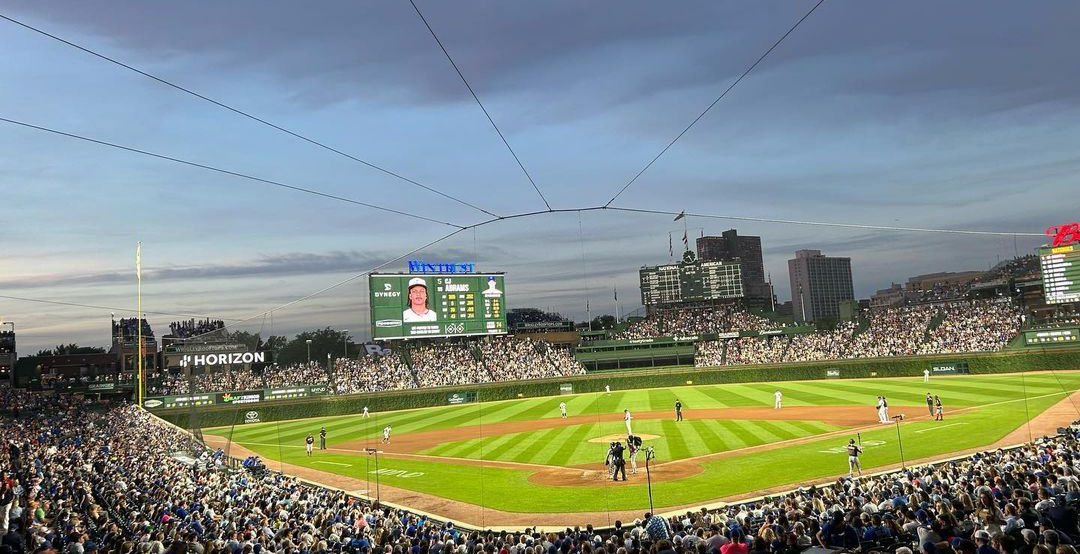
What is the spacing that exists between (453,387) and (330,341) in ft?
44.3

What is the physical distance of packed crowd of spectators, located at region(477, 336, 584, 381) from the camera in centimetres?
6153

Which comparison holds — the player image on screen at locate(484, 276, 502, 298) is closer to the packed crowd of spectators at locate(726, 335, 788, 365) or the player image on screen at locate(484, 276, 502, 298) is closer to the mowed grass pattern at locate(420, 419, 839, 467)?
the mowed grass pattern at locate(420, 419, 839, 467)

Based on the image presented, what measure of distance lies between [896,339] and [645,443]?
129 ft

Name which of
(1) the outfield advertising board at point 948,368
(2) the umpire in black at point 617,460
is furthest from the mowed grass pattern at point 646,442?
→ (1) the outfield advertising board at point 948,368

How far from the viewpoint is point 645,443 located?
3102 centimetres

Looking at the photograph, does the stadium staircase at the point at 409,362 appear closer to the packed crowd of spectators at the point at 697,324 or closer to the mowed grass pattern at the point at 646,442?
the mowed grass pattern at the point at 646,442

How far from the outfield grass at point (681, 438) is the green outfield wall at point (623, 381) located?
1683mm

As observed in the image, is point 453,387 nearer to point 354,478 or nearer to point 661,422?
point 661,422

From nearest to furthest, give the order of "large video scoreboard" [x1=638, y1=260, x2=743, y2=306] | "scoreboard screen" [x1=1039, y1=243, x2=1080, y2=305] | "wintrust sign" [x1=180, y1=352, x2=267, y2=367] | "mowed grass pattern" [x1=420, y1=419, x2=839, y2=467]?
"mowed grass pattern" [x1=420, y1=419, x2=839, y2=467] < "scoreboard screen" [x1=1039, y1=243, x2=1080, y2=305] < "wintrust sign" [x1=180, y1=352, x2=267, y2=367] < "large video scoreboard" [x1=638, y1=260, x2=743, y2=306]

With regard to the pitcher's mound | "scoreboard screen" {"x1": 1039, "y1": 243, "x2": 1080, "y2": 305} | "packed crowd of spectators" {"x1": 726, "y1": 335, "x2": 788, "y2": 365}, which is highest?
"scoreboard screen" {"x1": 1039, "y1": 243, "x2": 1080, "y2": 305}

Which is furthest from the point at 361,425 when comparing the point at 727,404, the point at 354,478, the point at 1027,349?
the point at 1027,349

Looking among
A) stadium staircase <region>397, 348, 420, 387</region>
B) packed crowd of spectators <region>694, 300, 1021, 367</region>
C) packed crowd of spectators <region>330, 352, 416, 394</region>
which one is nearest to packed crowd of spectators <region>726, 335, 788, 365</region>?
packed crowd of spectators <region>694, 300, 1021, 367</region>

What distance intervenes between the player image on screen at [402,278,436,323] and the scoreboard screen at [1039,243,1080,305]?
166ft

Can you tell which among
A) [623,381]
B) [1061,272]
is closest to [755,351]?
[623,381]
